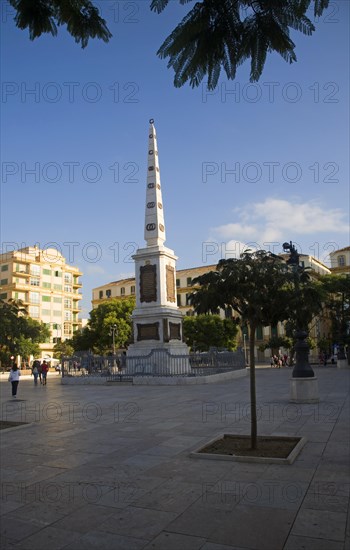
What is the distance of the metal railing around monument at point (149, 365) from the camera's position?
23.8 m

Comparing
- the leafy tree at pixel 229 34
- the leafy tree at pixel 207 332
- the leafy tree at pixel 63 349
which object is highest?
the leafy tree at pixel 229 34

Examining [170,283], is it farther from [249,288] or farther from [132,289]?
Result: [132,289]

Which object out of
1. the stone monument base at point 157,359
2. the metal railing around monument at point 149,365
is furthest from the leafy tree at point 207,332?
the stone monument base at point 157,359

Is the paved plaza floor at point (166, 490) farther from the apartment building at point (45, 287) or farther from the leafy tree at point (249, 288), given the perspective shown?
the apartment building at point (45, 287)

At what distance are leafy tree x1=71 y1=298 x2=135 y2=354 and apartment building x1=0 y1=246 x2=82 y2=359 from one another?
1518cm

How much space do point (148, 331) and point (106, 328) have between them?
3187 centimetres

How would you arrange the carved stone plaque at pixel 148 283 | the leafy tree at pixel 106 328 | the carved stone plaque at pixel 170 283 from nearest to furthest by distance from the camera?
the carved stone plaque at pixel 148 283 → the carved stone plaque at pixel 170 283 → the leafy tree at pixel 106 328

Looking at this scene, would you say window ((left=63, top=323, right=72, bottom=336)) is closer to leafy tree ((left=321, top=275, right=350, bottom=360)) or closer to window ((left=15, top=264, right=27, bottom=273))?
window ((left=15, top=264, right=27, bottom=273))

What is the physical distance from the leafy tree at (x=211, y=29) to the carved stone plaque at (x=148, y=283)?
76.4 ft

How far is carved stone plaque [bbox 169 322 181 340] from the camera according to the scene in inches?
1045

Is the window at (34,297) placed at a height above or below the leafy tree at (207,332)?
above


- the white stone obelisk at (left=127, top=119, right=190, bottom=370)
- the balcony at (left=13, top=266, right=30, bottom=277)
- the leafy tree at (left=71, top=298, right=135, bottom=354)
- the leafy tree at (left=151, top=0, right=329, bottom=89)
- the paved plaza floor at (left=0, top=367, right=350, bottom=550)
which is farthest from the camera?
the balcony at (left=13, top=266, right=30, bottom=277)

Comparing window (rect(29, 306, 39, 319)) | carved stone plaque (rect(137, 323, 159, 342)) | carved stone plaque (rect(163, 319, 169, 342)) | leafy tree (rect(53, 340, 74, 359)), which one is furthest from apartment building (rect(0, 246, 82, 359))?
carved stone plaque (rect(163, 319, 169, 342))

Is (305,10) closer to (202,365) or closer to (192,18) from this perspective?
(192,18)
